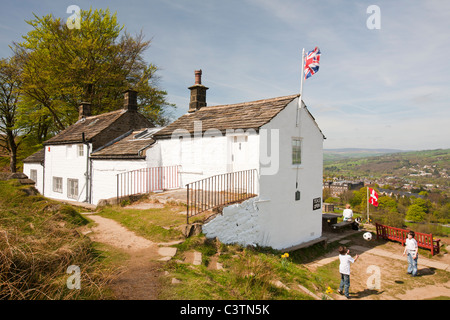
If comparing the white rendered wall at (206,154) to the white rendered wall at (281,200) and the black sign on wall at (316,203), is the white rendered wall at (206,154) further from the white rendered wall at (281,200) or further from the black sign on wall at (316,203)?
the black sign on wall at (316,203)

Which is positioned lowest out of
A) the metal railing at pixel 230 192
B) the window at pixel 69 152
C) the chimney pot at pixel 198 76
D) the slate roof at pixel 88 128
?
the metal railing at pixel 230 192

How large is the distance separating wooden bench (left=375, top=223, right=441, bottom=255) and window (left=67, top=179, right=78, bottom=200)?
68.7 feet

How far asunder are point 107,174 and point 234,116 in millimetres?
9581

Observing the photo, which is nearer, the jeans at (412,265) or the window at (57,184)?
the jeans at (412,265)

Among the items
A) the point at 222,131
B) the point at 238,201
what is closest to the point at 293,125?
the point at 222,131

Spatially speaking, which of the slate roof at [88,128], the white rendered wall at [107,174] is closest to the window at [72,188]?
the white rendered wall at [107,174]


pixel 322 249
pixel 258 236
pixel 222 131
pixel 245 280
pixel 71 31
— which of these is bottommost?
pixel 322 249

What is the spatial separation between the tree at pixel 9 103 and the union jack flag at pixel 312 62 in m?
26.1

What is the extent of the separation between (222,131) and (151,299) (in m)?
8.97

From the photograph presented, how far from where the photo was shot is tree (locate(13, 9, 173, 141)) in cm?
2331

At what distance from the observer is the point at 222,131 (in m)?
12.5

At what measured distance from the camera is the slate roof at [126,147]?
15352 millimetres

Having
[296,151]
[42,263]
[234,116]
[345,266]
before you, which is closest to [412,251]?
[345,266]
